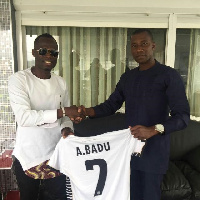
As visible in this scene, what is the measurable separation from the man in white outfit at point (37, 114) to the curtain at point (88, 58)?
4.02 feet

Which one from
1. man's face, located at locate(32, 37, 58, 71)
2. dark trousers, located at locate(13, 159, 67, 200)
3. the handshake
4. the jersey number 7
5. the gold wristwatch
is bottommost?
dark trousers, located at locate(13, 159, 67, 200)

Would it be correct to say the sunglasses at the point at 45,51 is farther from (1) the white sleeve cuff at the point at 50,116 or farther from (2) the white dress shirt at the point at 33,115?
(1) the white sleeve cuff at the point at 50,116

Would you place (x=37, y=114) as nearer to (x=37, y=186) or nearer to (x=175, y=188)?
(x=37, y=186)

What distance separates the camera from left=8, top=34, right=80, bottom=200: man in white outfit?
4.58 feet

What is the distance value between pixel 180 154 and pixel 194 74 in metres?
1.07

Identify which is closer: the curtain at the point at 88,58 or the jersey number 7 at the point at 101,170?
the jersey number 7 at the point at 101,170

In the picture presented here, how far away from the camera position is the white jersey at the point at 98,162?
1.44 metres

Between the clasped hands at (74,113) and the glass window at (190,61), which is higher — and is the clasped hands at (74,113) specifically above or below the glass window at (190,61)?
below

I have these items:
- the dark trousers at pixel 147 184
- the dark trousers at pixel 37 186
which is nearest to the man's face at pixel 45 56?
the dark trousers at pixel 37 186

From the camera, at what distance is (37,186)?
1604 millimetres

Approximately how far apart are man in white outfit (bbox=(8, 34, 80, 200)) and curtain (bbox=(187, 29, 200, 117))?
201 centimetres

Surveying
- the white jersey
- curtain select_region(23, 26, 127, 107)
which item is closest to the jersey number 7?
the white jersey

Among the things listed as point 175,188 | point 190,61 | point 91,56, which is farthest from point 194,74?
point 175,188

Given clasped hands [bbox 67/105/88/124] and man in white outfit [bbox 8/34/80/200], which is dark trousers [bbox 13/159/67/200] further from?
clasped hands [bbox 67/105/88/124]
